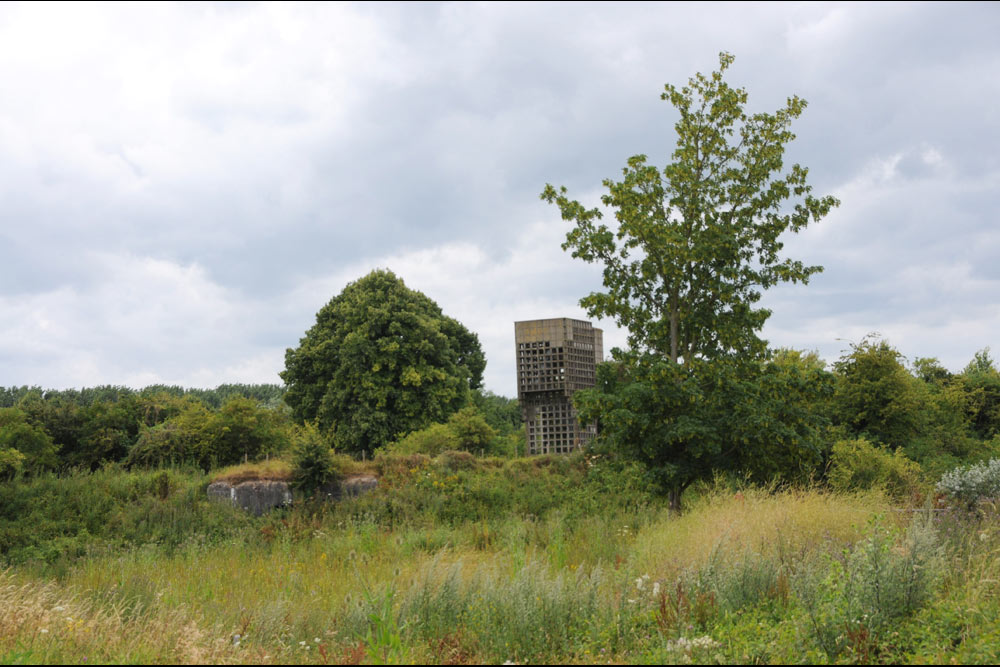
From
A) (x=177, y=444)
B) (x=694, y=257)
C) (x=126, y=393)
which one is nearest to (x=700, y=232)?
(x=694, y=257)

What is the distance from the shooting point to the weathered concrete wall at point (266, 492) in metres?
14.9

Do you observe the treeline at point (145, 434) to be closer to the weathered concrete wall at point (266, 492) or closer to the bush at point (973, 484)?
the weathered concrete wall at point (266, 492)

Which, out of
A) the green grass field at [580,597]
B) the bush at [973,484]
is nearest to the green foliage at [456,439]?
the green grass field at [580,597]

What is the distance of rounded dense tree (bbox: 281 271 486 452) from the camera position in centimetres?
2594

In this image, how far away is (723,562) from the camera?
616 cm

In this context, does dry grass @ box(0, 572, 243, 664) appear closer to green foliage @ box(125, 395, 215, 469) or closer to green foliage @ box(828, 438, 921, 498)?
green foliage @ box(125, 395, 215, 469)

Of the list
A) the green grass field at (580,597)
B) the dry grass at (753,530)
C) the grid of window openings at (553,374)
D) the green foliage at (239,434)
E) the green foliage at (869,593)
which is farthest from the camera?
the grid of window openings at (553,374)

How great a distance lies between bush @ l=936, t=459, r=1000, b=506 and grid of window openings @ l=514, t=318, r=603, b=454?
9.06m

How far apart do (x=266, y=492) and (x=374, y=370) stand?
11053 millimetres

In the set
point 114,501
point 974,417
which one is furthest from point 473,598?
point 974,417

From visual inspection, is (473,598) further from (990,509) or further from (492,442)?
(492,442)

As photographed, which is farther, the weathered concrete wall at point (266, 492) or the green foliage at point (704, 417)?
the weathered concrete wall at point (266, 492)

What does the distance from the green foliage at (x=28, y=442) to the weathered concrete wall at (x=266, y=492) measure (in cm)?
475

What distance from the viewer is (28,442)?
1728 cm
